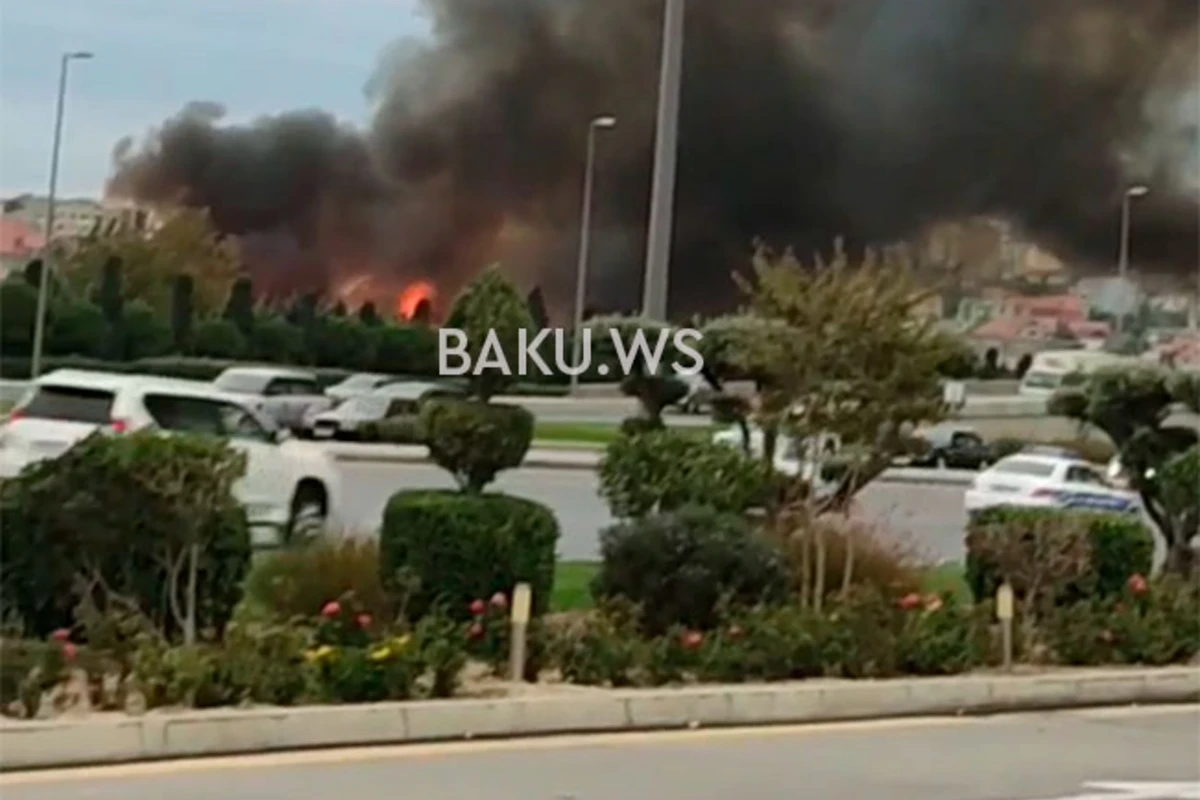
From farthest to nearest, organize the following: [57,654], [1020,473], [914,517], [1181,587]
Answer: [1020,473] < [914,517] < [1181,587] < [57,654]

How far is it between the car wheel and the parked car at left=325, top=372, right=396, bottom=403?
69cm

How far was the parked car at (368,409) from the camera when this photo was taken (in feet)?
51.0

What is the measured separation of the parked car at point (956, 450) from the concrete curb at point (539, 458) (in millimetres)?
160

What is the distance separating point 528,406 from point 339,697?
4.05 meters

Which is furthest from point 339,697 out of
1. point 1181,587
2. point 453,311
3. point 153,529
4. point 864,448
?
point 1181,587

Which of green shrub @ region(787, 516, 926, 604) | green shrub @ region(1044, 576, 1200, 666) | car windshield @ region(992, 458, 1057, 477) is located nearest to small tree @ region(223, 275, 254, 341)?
green shrub @ region(787, 516, 926, 604)

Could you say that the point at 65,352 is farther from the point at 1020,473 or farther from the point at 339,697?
the point at 1020,473

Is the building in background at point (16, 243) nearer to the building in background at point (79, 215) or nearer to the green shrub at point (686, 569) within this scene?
the building in background at point (79, 215)

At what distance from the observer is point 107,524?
40.1 ft

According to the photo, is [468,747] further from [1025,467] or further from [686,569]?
[1025,467]

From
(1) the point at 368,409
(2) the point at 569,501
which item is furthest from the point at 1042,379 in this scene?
(1) the point at 368,409

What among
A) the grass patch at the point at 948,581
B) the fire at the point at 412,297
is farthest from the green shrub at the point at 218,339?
the grass patch at the point at 948,581

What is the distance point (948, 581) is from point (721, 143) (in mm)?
4789

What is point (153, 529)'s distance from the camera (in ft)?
40.2
